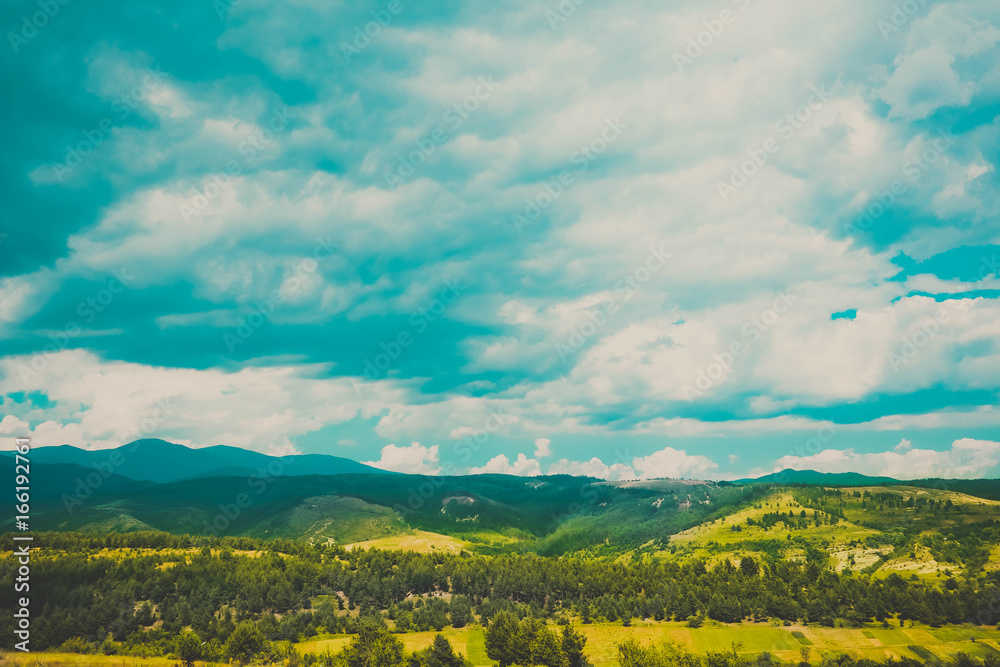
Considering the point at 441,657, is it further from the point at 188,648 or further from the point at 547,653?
the point at 188,648

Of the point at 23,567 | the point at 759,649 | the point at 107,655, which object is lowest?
the point at 759,649

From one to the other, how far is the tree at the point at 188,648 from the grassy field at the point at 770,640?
97.5 ft

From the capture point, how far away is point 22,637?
140 meters

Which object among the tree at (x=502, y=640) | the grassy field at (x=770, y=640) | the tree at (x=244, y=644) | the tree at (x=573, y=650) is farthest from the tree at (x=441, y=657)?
the tree at (x=244, y=644)

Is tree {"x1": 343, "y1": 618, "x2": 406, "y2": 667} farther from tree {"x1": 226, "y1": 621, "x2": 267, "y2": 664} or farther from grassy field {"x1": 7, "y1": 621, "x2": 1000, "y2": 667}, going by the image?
tree {"x1": 226, "y1": 621, "x2": 267, "y2": 664}

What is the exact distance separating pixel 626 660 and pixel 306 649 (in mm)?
90989

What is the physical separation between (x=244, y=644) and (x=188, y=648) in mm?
13680

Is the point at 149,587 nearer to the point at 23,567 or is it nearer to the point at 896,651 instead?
the point at 23,567

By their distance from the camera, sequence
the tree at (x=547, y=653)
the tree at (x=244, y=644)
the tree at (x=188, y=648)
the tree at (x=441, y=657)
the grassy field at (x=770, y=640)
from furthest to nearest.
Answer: the grassy field at (x=770, y=640) → the tree at (x=441, y=657) → the tree at (x=547, y=653) → the tree at (x=244, y=644) → the tree at (x=188, y=648)

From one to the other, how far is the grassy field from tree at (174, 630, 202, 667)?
97.5 feet

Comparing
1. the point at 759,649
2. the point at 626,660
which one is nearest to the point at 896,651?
the point at 759,649

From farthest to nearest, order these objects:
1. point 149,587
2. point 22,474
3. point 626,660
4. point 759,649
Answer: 1. point 149,587
2. point 759,649
3. point 626,660
4. point 22,474

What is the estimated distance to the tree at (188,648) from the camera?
479 ft

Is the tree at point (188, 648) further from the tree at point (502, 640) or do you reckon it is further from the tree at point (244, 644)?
the tree at point (502, 640)
